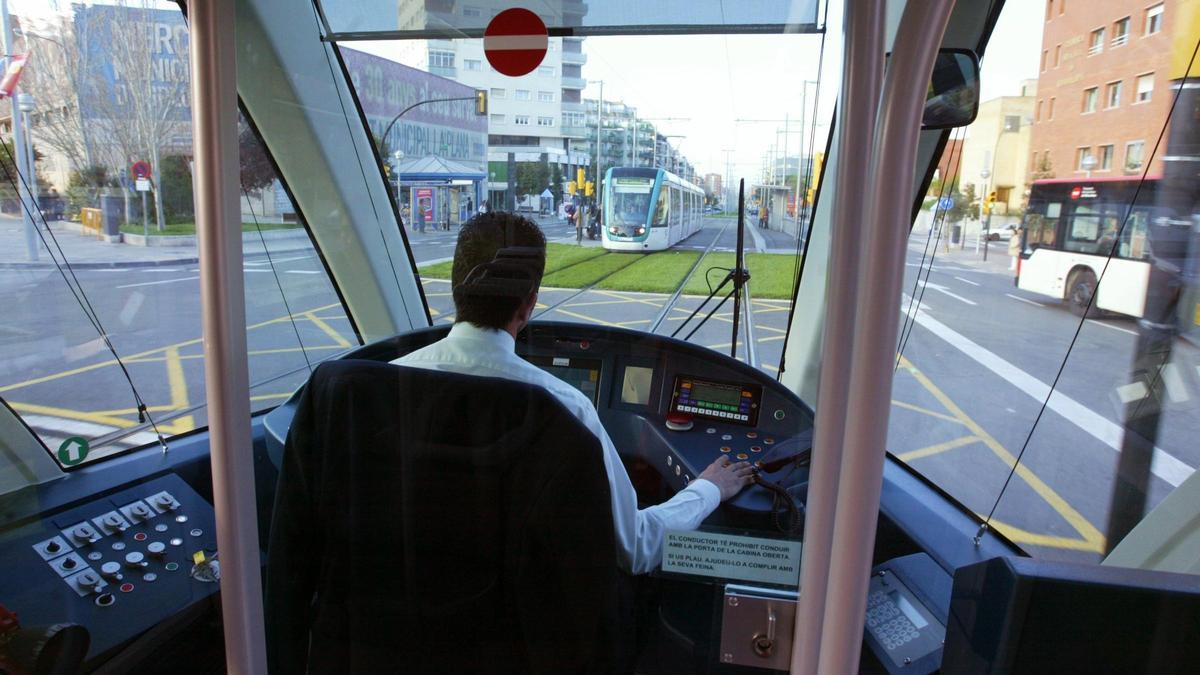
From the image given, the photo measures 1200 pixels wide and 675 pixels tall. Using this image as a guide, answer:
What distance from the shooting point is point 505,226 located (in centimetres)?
144

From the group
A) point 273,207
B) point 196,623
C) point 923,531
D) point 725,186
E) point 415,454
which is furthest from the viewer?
point 923,531

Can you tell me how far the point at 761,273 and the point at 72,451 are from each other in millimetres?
1987

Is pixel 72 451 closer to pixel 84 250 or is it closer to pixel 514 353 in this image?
pixel 84 250

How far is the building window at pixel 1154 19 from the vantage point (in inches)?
84.4

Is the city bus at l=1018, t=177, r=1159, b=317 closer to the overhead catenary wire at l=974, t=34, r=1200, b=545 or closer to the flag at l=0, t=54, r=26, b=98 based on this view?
the overhead catenary wire at l=974, t=34, r=1200, b=545

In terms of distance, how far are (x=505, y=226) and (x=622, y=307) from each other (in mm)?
711

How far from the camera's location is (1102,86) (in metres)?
2.30

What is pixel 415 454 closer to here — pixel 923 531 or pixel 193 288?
pixel 193 288

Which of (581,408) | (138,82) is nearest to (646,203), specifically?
(581,408)

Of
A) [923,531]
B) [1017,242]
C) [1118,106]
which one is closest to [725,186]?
[923,531]

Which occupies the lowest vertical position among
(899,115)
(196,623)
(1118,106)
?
(196,623)

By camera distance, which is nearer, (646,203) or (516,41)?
(516,41)

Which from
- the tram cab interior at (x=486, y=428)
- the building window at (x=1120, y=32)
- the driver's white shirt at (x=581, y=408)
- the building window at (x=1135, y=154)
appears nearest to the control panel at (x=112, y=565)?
the tram cab interior at (x=486, y=428)

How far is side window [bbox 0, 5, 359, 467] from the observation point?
182 centimetres
